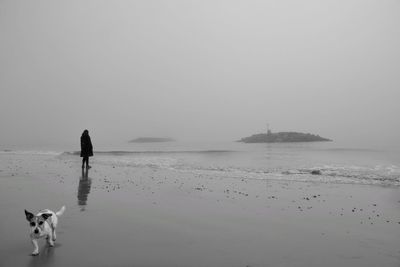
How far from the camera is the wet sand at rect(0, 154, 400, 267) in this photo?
6141mm

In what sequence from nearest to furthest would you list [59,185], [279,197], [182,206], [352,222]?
[352,222] → [182,206] → [279,197] → [59,185]

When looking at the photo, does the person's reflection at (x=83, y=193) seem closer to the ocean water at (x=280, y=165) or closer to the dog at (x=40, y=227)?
the dog at (x=40, y=227)

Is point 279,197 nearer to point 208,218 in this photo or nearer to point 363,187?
point 208,218

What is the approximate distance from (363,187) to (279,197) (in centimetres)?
648

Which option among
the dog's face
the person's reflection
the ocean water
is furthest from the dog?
the ocean water

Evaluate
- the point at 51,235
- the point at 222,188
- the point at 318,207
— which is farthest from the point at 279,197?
the point at 51,235

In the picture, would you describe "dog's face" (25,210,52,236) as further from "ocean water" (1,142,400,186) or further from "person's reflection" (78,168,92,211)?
"ocean water" (1,142,400,186)

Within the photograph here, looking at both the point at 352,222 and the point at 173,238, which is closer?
the point at 173,238

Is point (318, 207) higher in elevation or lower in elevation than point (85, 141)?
lower

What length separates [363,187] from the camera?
16.6m

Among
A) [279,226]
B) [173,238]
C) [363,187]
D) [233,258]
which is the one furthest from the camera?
[363,187]

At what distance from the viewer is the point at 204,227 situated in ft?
27.4

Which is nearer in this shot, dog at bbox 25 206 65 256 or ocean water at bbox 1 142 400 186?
dog at bbox 25 206 65 256

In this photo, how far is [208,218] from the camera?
9.34m
